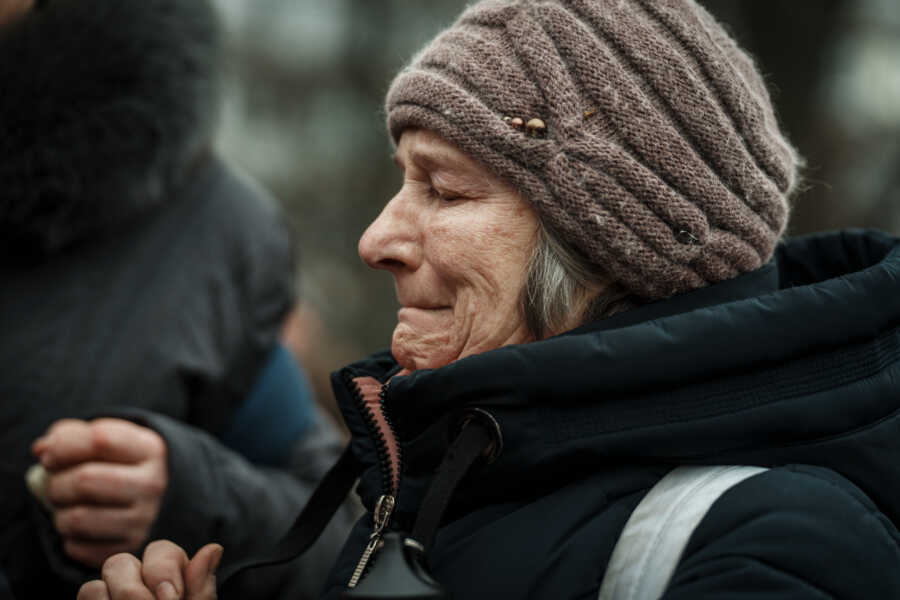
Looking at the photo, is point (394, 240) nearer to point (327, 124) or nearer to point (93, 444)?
point (93, 444)

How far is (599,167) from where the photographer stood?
1537 mm

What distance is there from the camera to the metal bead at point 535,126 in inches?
61.6

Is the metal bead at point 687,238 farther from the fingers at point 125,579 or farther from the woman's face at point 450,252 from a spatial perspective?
the fingers at point 125,579

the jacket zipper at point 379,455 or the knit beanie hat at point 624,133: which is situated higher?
the knit beanie hat at point 624,133

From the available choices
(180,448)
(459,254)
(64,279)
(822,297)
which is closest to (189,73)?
(64,279)

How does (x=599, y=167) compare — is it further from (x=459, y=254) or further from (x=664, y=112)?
(x=459, y=254)

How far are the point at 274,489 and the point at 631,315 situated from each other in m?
1.28

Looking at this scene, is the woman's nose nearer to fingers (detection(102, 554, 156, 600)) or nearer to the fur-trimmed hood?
fingers (detection(102, 554, 156, 600))

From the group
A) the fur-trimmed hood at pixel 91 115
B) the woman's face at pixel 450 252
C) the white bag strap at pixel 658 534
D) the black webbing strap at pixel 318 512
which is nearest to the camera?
the white bag strap at pixel 658 534

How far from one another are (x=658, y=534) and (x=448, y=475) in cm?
33

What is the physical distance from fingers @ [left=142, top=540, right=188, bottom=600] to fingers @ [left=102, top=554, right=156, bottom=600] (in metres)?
0.02

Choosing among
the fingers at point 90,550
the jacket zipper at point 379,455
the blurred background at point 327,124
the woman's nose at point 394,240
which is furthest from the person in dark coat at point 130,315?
the blurred background at point 327,124

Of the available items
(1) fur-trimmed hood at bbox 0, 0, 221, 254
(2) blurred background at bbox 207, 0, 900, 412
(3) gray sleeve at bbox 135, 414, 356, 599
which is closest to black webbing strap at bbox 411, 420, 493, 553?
(3) gray sleeve at bbox 135, 414, 356, 599

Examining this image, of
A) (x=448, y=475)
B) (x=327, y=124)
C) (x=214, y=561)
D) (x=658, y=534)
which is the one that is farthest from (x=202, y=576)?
(x=327, y=124)
